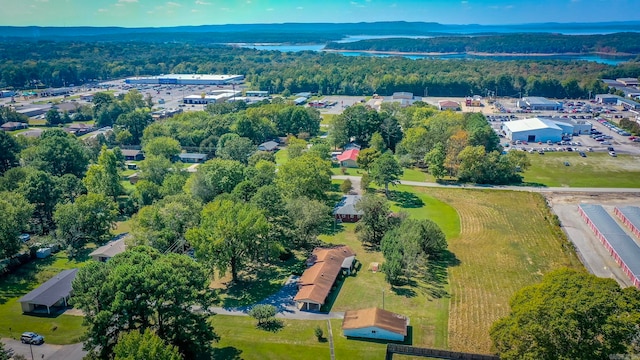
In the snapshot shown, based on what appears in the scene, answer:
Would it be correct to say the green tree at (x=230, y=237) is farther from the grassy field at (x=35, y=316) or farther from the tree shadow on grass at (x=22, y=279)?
the tree shadow on grass at (x=22, y=279)

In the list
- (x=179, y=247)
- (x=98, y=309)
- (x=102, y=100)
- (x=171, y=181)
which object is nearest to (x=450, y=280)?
(x=179, y=247)

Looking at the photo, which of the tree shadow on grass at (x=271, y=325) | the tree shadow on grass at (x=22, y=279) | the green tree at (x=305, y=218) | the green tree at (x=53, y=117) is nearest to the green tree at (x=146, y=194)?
the tree shadow on grass at (x=22, y=279)

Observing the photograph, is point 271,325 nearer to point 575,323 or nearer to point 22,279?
point 575,323

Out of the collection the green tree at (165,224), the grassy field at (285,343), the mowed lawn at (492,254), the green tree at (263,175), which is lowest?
the grassy field at (285,343)

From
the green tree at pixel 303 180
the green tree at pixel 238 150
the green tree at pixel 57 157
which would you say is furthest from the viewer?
the green tree at pixel 238 150

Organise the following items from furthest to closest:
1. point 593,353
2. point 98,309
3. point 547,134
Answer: point 547,134 < point 98,309 < point 593,353

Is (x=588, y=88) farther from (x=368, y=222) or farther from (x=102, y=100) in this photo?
(x=102, y=100)

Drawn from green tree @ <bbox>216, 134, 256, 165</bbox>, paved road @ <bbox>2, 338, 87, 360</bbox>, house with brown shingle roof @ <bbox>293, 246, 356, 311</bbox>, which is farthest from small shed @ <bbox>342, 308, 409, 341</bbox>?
green tree @ <bbox>216, 134, 256, 165</bbox>
